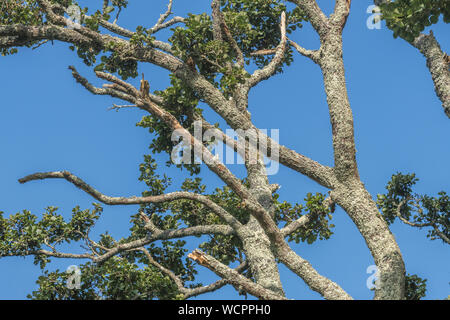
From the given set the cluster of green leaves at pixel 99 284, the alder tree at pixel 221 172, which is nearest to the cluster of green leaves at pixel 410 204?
the alder tree at pixel 221 172

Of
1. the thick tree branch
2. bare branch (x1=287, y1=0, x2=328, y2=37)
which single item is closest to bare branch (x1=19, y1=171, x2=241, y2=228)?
bare branch (x1=287, y1=0, x2=328, y2=37)

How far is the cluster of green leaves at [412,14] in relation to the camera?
39.3 ft

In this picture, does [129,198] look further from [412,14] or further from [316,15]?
[412,14]

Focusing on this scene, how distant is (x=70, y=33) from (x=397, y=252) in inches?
478

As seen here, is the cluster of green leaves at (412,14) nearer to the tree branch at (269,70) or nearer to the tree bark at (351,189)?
the tree bark at (351,189)

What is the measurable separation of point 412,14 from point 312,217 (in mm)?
6531

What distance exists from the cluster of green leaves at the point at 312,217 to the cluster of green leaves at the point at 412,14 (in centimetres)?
533

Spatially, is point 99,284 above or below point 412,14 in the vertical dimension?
below

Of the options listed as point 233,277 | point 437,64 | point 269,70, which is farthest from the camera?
point 269,70

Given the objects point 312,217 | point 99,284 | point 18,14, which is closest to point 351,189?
point 312,217

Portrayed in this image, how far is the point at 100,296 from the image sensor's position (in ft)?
49.9

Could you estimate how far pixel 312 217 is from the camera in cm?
1648

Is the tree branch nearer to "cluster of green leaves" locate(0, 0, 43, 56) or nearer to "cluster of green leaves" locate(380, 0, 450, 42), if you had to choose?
"cluster of green leaves" locate(380, 0, 450, 42)

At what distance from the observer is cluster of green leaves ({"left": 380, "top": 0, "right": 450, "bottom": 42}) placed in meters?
12.0
